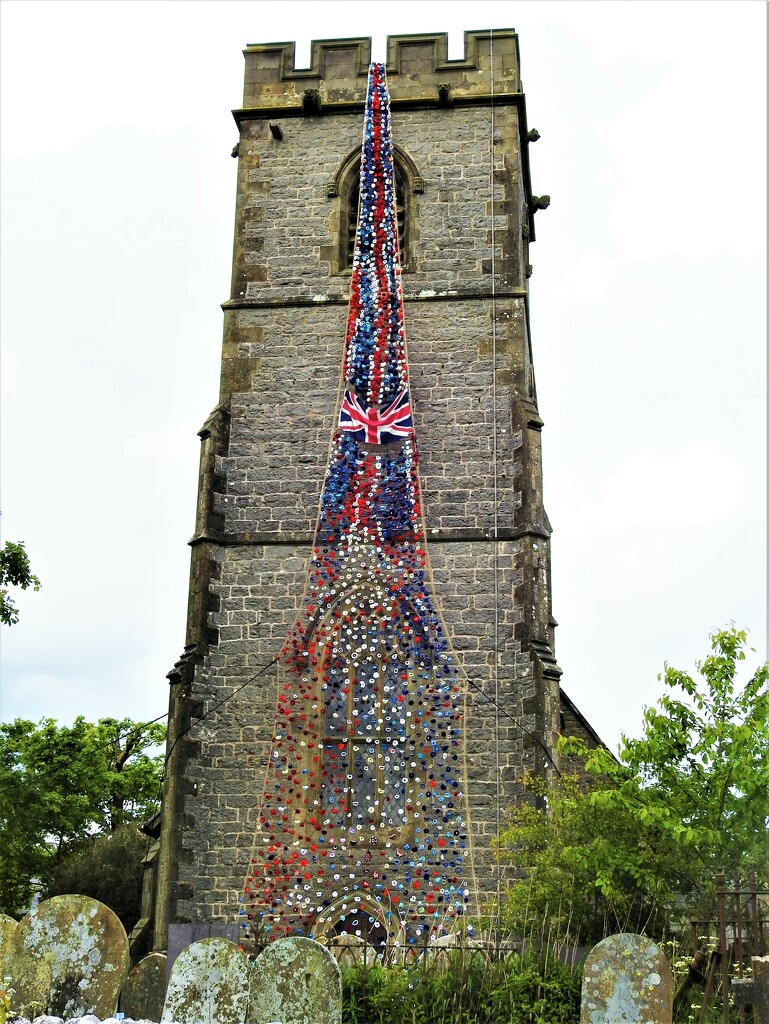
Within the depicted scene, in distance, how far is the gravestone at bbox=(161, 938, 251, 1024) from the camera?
366 inches

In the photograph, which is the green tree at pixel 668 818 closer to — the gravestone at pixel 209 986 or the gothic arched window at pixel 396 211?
the gravestone at pixel 209 986

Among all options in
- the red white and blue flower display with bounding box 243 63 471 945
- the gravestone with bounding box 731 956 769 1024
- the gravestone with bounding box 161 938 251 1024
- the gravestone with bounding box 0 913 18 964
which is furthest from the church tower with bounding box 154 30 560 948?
the gravestone with bounding box 731 956 769 1024

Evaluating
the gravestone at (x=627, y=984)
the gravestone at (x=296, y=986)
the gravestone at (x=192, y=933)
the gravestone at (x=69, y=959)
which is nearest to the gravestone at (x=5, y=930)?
the gravestone at (x=69, y=959)

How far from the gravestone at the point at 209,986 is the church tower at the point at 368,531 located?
5988 mm

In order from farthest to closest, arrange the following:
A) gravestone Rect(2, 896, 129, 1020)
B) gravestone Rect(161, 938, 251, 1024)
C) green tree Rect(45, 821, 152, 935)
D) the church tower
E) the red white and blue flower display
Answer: green tree Rect(45, 821, 152, 935) → the church tower → the red white and blue flower display → gravestone Rect(2, 896, 129, 1020) → gravestone Rect(161, 938, 251, 1024)

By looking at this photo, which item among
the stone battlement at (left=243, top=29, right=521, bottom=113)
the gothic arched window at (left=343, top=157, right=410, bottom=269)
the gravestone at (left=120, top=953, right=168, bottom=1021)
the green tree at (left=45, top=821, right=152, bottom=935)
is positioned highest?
the stone battlement at (left=243, top=29, right=521, bottom=113)

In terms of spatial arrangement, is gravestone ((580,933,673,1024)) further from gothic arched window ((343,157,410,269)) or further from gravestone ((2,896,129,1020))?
gothic arched window ((343,157,410,269))

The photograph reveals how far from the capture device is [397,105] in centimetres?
2033

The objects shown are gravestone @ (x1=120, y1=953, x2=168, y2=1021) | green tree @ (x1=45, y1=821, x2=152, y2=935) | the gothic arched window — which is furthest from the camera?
green tree @ (x1=45, y1=821, x2=152, y2=935)

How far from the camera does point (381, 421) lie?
18.4 m

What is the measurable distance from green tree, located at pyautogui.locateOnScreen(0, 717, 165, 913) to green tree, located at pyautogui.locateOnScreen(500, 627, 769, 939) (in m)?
12.8

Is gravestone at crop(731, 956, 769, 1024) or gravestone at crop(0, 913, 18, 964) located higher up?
gravestone at crop(0, 913, 18, 964)

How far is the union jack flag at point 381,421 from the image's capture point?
59.9 feet

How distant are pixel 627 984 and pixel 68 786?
872 inches
